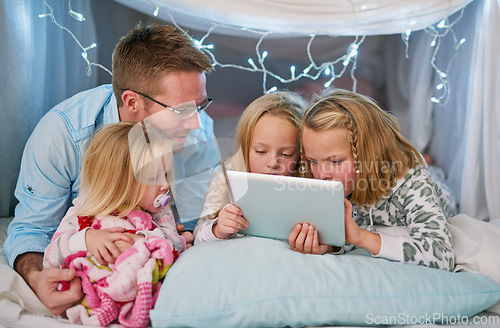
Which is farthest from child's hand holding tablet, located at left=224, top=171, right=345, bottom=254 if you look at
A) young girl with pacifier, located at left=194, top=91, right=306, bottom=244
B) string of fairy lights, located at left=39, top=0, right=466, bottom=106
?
string of fairy lights, located at left=39, top=0, right=466, bottom=106

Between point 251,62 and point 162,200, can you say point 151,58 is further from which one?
point 251,62

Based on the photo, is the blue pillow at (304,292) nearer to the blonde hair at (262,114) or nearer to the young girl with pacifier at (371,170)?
the young girl with pacifier at (371,170)

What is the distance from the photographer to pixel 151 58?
148 centimetres

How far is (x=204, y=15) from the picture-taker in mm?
1839

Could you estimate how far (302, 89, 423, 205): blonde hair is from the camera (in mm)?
1346

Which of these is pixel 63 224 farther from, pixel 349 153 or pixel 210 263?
pixel 349 153

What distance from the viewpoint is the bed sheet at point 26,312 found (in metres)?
1.04

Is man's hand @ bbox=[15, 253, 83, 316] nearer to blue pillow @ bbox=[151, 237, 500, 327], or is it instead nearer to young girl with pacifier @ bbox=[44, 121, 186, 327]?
young girl with pacifier @ bbox=[44, 121, 186, 327]

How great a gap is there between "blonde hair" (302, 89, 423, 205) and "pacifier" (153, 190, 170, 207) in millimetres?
459

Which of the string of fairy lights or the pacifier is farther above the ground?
the string of fairy lights

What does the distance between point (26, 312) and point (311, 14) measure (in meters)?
1.46

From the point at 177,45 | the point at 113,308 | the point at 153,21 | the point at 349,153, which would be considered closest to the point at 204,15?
the point at 153,21

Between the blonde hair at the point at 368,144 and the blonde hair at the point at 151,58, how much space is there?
0.43 meters

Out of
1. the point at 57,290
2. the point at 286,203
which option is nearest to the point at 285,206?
the point at 286,203
